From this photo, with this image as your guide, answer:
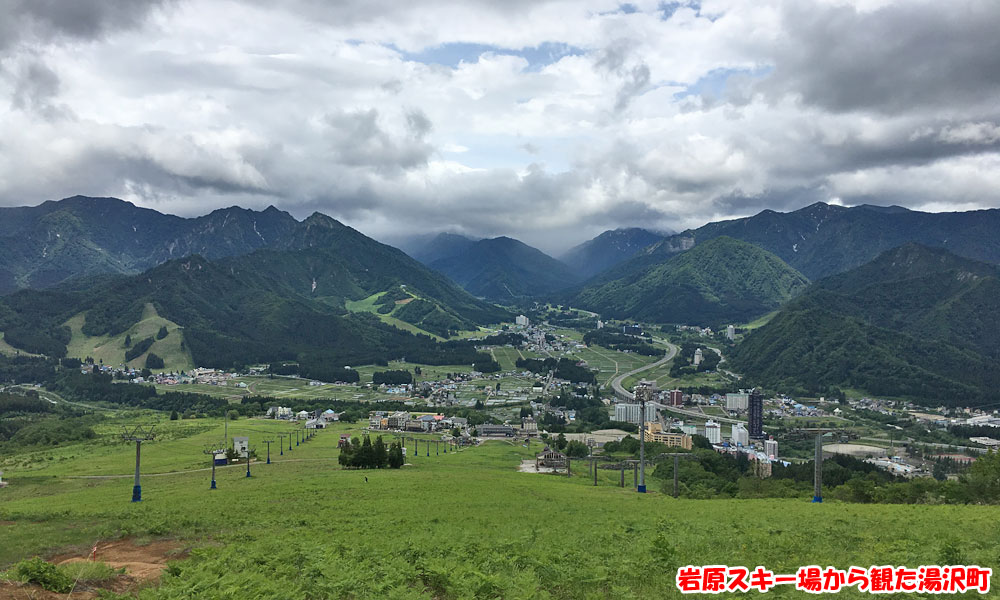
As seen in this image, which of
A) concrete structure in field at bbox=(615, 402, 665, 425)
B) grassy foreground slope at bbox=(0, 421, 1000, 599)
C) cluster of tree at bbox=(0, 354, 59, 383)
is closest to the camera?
grassy foreground slope at bbox=(0, 421, 1000, 599)

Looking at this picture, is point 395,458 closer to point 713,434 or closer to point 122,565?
point 122,565

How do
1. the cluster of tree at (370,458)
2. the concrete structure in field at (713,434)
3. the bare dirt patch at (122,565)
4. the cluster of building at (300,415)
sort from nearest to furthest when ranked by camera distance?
the bare dirt patch at (122,565)
the cluster of tree at (370,458)
the concrete structure in field at (713,434)
the cluster of building at (300,415)

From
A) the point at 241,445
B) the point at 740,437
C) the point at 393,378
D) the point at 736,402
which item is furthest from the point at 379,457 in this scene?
the point at 393,378

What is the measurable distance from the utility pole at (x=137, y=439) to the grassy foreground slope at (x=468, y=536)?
3.62 feet

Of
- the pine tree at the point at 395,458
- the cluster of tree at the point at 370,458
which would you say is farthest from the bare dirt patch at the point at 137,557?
the pine tree at the point at 395,458

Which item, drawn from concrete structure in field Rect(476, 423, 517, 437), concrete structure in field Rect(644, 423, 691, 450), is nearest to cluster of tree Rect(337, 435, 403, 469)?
concrete structure in field Rect(476, 423, 517, 437)

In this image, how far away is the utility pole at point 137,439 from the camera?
36.7m

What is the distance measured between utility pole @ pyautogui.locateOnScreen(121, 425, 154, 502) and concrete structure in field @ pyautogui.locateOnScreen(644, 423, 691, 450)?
268 feet

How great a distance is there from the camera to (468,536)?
22500mm

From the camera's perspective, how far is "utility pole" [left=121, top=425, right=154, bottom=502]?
120 feet

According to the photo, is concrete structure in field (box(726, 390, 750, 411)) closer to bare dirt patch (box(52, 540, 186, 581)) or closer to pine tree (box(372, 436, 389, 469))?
pine tree (box(372, 436, 389, 469))

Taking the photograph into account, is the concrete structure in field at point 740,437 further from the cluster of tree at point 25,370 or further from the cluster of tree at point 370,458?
the cluster of tree at point 25,370

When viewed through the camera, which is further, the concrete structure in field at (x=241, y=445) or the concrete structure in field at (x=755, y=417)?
the concrete structure in field at (x=755, y=417)

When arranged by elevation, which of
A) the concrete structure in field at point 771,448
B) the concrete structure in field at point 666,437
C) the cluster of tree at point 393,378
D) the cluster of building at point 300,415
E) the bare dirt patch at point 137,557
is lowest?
the concrete structure in field at point 771,448
